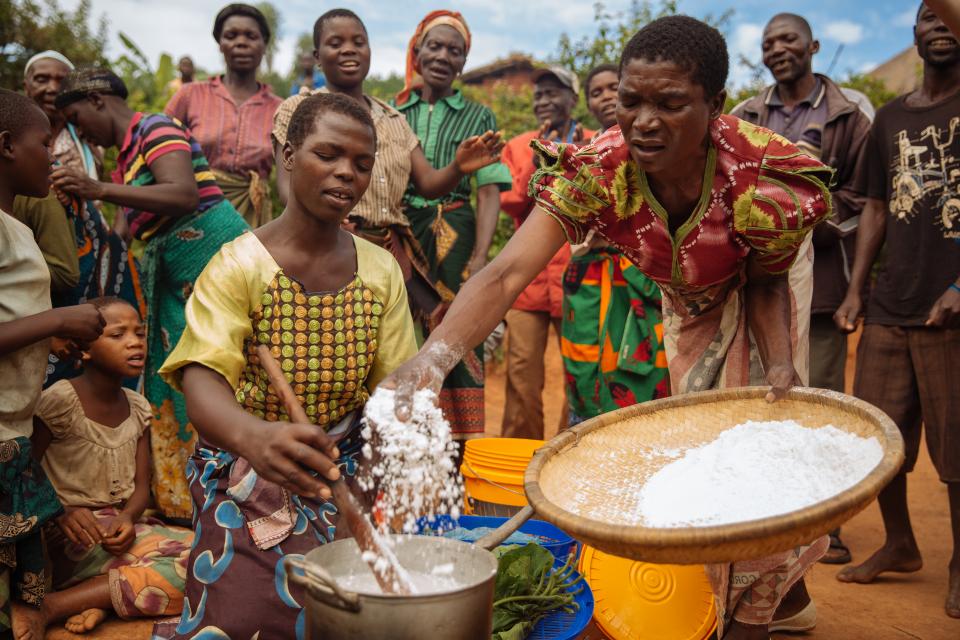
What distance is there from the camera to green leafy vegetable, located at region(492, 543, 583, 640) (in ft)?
7.68

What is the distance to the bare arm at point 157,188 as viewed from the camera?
11.3ft

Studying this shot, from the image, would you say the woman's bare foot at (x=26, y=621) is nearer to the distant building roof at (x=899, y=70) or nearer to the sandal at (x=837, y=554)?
the sandal at (x=837, y=554)

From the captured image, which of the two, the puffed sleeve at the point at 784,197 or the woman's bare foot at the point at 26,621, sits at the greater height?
the puffed sleeve at the point at 784,197

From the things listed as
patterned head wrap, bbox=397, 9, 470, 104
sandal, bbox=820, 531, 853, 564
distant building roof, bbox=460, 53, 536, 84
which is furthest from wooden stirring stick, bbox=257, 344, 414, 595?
distant building roof, bbox=460, 53, 536, 84

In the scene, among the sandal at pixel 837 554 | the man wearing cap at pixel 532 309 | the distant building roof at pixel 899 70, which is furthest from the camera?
the distant building roof at pixel 899 70

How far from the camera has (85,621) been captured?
3.04 metres


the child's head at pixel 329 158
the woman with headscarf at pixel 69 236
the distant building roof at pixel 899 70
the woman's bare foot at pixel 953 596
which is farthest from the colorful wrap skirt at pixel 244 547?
the distant building roof at pixel 899 70

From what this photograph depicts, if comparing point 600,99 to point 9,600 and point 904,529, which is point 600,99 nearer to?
point 904,529

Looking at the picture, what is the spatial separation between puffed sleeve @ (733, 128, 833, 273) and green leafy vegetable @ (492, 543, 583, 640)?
1.15 meters

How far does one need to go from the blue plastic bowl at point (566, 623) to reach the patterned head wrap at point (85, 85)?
310 centimetres

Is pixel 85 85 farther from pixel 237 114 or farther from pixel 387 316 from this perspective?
pixel 387 316

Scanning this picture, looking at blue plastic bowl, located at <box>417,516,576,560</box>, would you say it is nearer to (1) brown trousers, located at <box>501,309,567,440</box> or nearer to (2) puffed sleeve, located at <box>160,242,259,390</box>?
(2) puffed sleeve, located at <box>160,242,259,390</box>

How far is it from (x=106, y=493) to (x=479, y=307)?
2.02 m

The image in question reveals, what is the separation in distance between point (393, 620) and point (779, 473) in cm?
105
